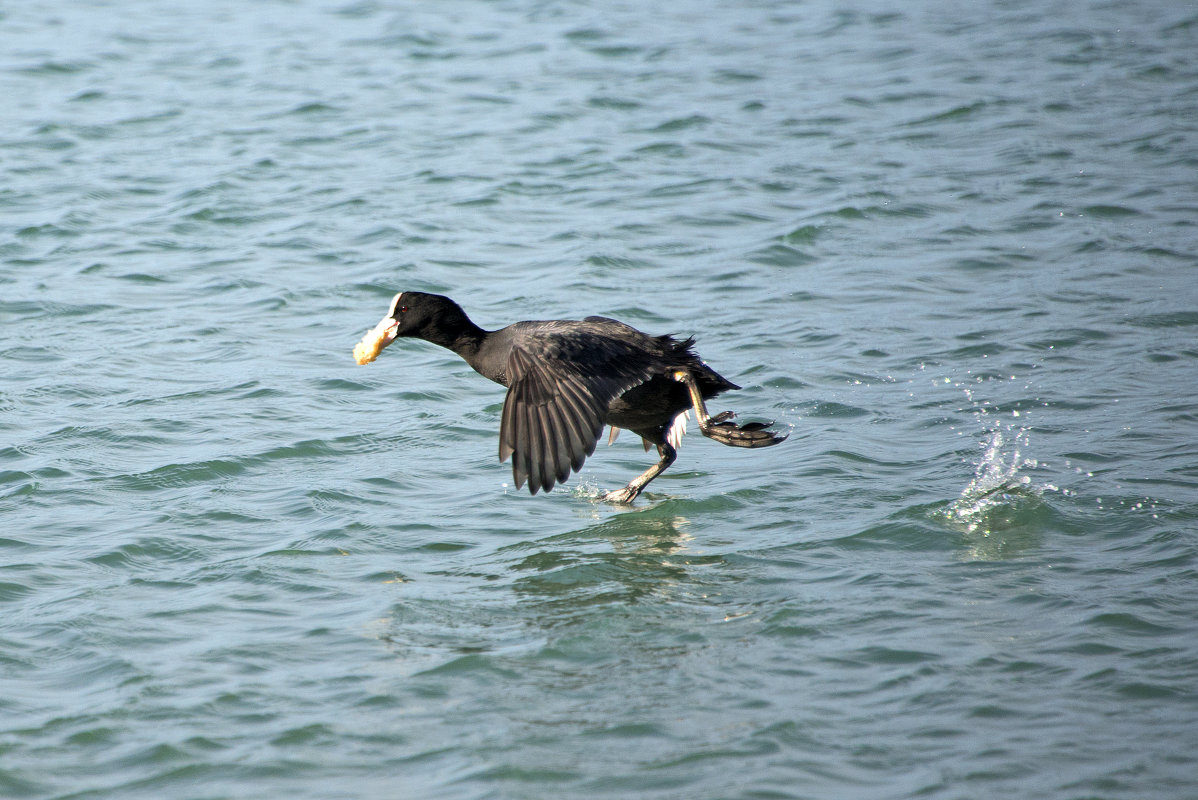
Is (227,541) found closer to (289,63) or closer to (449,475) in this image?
(449,475)

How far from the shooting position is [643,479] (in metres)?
7.16

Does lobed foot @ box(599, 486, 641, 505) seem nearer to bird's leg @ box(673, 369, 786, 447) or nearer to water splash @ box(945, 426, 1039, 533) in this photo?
bird's leg @ box(673, 369, 786, 447)

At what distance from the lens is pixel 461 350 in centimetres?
723

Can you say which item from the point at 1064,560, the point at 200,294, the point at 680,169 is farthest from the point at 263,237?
the point at 1064,560

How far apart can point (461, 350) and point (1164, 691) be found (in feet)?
12.5

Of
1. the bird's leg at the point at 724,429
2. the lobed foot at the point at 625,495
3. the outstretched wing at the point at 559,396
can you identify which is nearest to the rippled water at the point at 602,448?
the lobed foot at the point at 625,495

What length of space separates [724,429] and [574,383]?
0.95m

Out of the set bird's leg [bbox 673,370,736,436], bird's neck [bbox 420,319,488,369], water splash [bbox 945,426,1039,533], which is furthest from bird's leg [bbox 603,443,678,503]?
water splash [bbox 945,426,1039,533]

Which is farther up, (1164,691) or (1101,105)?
(1101,105)

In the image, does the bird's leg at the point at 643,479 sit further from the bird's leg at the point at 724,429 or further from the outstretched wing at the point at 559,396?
the outstretched wing at the point at 559,396

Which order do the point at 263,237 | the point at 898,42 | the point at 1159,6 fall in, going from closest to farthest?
1. the point at 263,237
2. the point at 898,42
3. the point at 1159,6

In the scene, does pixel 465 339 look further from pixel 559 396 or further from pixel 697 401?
pixel 697 401

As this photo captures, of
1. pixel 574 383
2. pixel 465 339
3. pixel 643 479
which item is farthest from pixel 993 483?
pixel 465 339

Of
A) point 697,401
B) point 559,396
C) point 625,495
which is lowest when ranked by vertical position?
point 625,495
